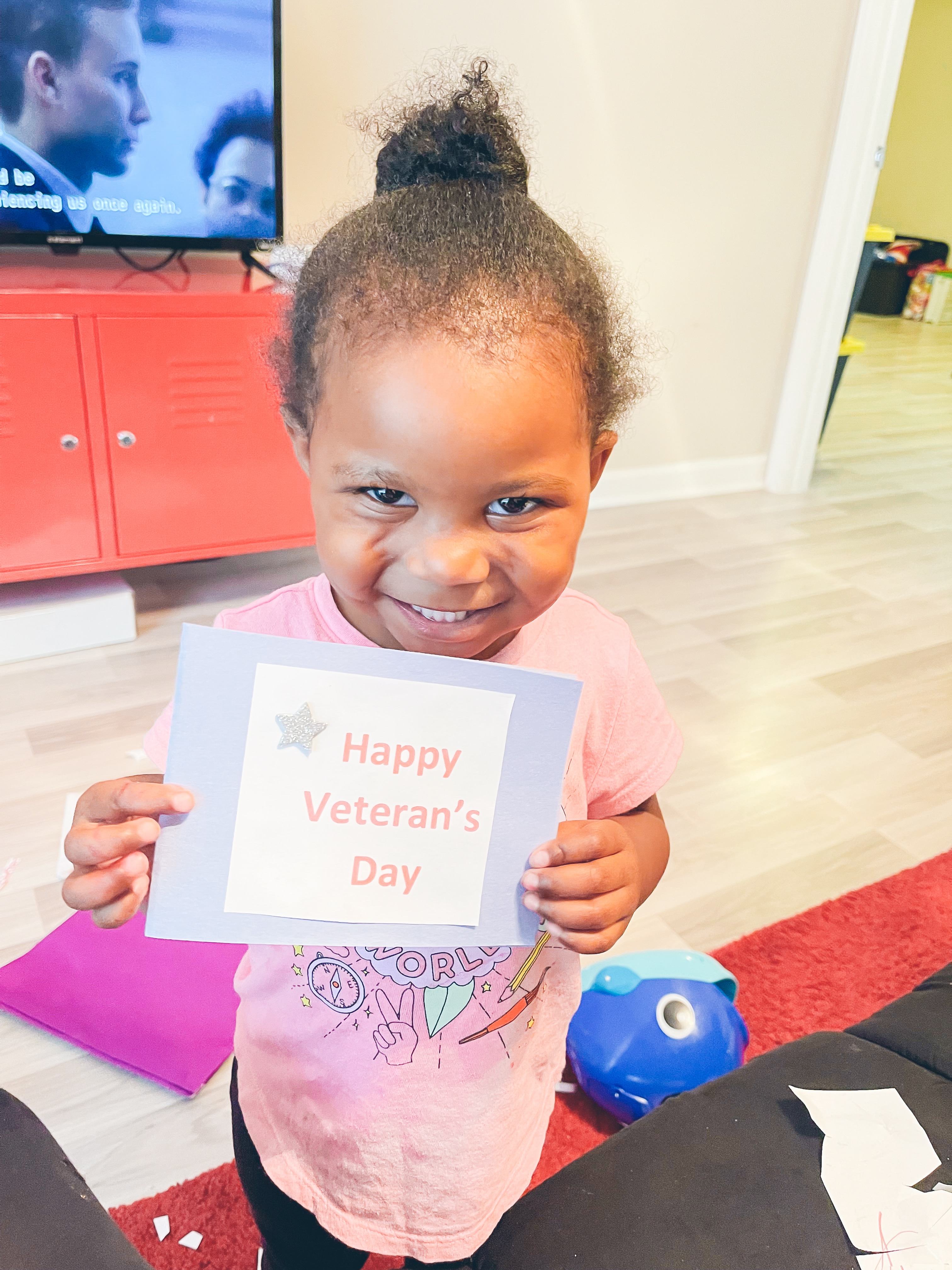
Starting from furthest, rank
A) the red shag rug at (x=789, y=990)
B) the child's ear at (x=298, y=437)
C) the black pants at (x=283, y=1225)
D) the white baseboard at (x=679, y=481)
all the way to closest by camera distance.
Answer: the white baseboard at (x=679, y=481), the red shag rug at (x=789, y=990), the black pants at (x=283, y=1225), the child's ear at (x=298, y=437)

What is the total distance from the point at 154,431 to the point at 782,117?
2079mm

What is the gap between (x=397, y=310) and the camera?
1.67 ft

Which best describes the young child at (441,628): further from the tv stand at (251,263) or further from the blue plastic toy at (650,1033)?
the tv stand at (251,263)

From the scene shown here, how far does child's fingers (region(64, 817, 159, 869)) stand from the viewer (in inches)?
19.6

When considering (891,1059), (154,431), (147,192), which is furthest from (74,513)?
(891,1059)

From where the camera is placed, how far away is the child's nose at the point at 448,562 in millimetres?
498

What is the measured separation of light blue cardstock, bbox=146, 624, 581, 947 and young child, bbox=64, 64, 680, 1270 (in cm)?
2

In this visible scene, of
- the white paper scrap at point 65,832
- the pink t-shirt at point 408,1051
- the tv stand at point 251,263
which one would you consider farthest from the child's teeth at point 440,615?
the tv stand at point 251,263

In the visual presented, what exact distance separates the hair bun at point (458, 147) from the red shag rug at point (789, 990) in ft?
3.08

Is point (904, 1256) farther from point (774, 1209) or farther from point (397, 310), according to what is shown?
point (397, 310)

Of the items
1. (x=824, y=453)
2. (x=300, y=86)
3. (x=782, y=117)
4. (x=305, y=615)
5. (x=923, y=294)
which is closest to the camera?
(x=305, y=615)

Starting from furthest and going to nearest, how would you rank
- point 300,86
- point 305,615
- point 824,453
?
point 824,453 → point 300,86 → point 305,615

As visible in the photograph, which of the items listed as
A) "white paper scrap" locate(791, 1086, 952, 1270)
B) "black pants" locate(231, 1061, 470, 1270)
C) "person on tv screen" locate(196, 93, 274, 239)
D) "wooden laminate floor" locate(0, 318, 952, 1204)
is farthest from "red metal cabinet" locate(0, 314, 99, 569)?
"white paper scrap" locate(791, 1086, 952, 1270)

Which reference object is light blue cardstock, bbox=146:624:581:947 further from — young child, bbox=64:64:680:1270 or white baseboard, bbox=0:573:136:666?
white baseboard, bbox=0:573:136:666
